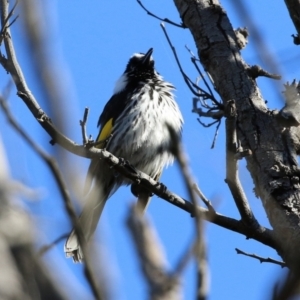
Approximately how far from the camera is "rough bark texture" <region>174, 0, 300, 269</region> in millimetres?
3557

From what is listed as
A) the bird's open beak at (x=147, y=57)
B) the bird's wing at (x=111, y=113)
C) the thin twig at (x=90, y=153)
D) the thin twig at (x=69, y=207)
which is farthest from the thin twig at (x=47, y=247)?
the bird's open beak at (x=147, y=57)

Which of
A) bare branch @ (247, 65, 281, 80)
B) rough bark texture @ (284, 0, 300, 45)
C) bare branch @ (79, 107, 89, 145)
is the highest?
rough bark texture @ (284, 0, 300, 45)

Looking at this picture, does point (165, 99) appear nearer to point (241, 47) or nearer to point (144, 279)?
point (241, 47)

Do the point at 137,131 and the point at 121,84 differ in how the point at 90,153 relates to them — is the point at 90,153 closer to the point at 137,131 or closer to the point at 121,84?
the point at 137,131

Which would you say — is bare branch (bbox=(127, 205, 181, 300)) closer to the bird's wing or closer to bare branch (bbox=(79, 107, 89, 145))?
bare branch (bbox=(79, 107, 89, 145))

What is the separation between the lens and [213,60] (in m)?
4.27

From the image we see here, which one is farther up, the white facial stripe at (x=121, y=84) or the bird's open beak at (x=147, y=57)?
the bird's open beak at (x=147, y=57)

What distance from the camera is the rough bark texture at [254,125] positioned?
3.56 meters

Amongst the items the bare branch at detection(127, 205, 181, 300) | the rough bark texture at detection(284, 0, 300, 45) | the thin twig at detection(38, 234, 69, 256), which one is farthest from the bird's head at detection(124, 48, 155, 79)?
the bare branch at detection(127, 205, 181, 300)

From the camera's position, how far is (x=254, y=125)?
389 centimetres

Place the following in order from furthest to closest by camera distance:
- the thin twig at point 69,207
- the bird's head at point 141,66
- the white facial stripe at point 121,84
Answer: the bird's head at point 141,66
the white facial stripe at point 121,84
the thin twig at point 69,207

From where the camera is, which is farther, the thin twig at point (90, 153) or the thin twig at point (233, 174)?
the thin twig at point (90, 153)

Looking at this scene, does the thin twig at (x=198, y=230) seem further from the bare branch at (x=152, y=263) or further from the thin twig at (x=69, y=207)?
the thin twig at (x=69, y=207)

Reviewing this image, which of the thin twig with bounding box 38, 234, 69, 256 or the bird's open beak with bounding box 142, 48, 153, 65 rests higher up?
the bird's open beak with bounding box 142, 48, 153, 65
